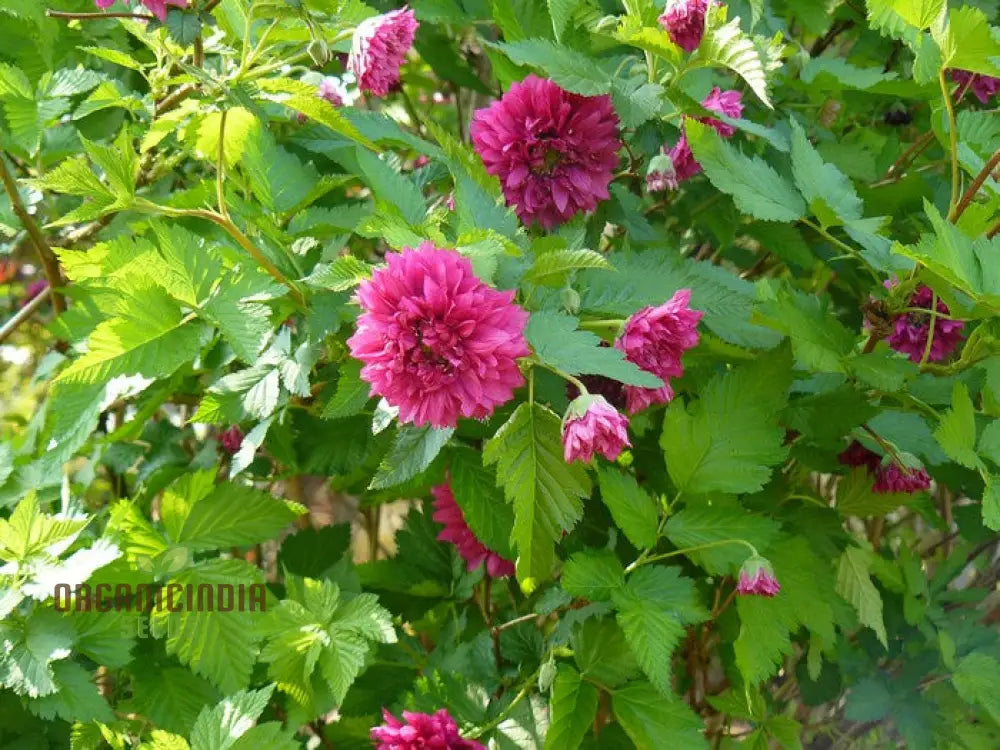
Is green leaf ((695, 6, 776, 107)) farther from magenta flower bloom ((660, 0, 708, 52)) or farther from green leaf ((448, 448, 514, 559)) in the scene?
green leaf ((448, 448, 514, 559))

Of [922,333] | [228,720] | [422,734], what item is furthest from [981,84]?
[228,720]

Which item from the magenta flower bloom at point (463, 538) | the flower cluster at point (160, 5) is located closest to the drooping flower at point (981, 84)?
the magenta flower bloom at point (463, 538)

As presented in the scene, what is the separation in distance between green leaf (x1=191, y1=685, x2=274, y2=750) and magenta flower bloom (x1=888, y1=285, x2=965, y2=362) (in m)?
0.71

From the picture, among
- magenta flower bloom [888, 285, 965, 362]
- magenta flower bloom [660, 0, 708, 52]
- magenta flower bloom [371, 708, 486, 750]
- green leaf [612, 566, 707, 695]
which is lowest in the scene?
magenta flower bloom [371, 708, 486, 750]

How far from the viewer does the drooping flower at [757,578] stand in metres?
0.87

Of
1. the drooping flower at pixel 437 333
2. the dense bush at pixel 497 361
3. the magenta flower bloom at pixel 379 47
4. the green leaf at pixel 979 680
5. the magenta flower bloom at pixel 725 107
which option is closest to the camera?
the drooping flower at pixel 437 333

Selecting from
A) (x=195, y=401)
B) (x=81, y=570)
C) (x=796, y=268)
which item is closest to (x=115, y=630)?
(x=81, y=570)

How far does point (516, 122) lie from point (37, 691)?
66 centimetres

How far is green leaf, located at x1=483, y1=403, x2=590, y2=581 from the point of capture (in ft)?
2.55

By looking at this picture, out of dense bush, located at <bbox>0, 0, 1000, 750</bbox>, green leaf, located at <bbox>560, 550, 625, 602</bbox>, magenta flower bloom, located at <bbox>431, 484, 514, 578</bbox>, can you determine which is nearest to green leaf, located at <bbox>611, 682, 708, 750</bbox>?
dense bush, located at <bbox>0, 0, 1000, 750</bbox>

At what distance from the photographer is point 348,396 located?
2.86 feet

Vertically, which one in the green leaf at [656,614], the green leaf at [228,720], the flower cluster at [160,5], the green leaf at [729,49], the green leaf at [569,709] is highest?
the flower cluster at [160,5]

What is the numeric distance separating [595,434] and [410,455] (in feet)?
0.60

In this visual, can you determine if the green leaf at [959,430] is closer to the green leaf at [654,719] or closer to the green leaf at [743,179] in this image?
the green leaf at [743,179]
